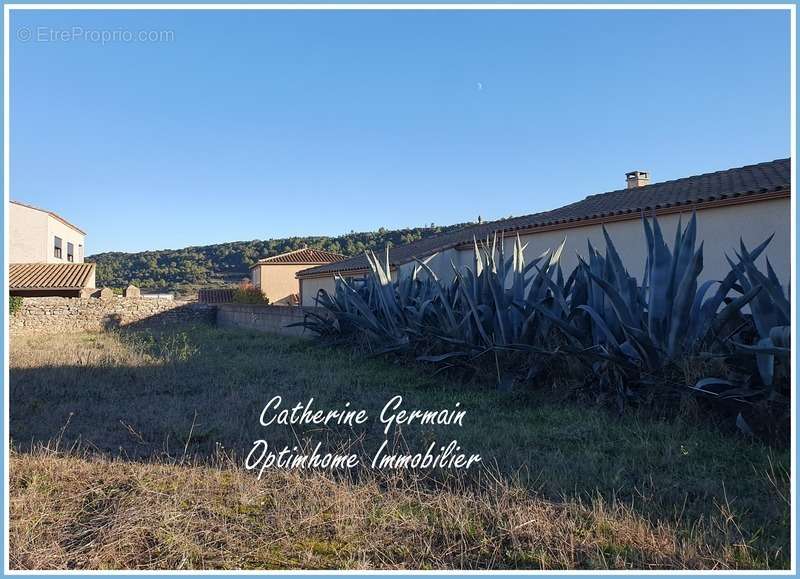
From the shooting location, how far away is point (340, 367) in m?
7.68

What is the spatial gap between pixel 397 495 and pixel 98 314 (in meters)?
17.2

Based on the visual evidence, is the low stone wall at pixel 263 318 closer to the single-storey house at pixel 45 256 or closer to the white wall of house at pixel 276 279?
the single-storey house at pixel 45 256

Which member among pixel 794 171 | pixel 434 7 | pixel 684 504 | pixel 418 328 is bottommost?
pixel 684 504

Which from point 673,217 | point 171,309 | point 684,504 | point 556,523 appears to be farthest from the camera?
point 171,309

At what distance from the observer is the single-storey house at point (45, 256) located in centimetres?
2286

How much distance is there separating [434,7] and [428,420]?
297 cm

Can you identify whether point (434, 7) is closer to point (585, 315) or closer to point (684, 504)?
point (684, 504)

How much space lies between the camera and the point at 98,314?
17.8m

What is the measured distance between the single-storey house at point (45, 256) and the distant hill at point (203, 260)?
3.69 m

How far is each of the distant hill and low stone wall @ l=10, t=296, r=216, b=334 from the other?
19226 millimetres

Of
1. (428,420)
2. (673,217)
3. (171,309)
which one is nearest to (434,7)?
(428,420)

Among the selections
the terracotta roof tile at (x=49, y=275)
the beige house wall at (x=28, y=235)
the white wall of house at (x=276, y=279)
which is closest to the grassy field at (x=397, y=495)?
the terracotta roof tile at (x=49, y=275)

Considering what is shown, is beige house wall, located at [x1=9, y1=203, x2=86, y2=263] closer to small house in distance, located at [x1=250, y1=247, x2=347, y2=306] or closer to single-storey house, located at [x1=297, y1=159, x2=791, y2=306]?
small house in distance, located at [x1=250, y1=247, x2=347, y2=306]

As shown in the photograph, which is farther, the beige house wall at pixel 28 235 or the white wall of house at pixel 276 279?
the white wall of house at pixel 276 279
